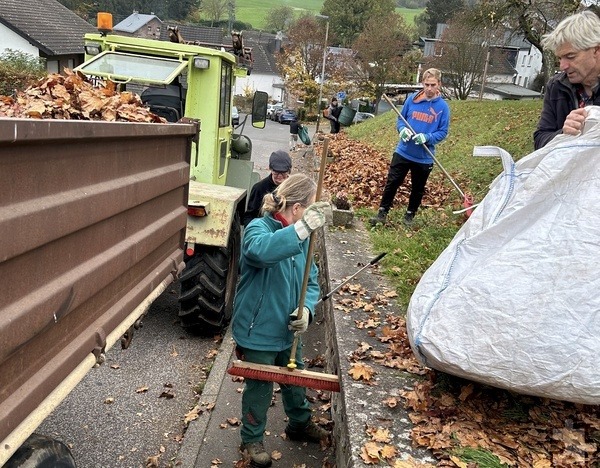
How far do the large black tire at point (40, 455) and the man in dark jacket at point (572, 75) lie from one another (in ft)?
8.80

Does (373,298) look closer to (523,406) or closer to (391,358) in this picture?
(391,358)

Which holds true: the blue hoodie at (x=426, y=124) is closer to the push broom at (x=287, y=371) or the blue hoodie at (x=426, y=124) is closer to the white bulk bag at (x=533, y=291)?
the push broom at (x=287, y=371)

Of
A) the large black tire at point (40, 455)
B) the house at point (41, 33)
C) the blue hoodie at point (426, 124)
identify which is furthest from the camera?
the house at point (41, 33)

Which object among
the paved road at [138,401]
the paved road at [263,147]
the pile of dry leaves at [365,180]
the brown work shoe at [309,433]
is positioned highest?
the pile of dry leaves at [365,180]

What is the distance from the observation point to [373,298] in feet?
15.8

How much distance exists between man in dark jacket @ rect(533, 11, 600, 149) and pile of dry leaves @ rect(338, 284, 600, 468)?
4.69 ft

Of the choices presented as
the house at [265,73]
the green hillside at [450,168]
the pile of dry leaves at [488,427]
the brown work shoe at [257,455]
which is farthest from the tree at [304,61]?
the pile of dry leaves at [488,427]

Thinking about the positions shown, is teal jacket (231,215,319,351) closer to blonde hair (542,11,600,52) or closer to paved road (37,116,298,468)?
paved road (37,116,298,468)

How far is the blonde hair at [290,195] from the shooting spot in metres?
3.29

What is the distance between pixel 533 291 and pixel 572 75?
145 centimetres

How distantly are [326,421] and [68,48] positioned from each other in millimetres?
31254

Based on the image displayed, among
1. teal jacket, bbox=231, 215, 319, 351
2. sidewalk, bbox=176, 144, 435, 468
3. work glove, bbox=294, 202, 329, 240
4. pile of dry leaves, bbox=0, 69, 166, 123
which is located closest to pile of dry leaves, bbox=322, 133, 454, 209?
sidewalk, bbox=176, 144, 435, 468

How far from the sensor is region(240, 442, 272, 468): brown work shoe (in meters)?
3.45

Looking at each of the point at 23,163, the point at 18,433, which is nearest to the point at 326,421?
the point at 18,433
